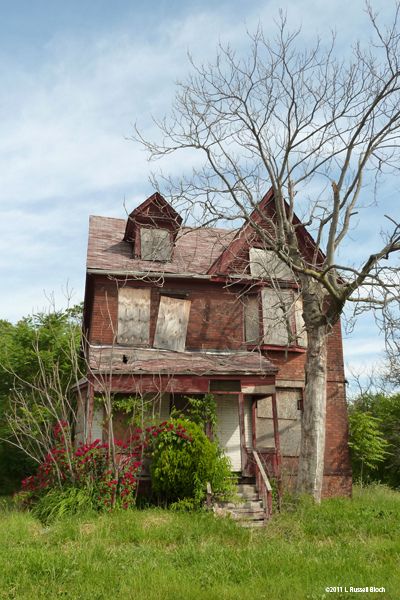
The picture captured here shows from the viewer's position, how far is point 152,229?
733 inches

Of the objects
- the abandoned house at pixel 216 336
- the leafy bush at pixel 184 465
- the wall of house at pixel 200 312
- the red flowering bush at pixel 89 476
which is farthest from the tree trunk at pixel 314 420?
the red flowering bush at pixel 89 476

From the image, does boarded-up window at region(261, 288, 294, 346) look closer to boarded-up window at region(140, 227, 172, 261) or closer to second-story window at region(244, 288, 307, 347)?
second-story window at region(244, 288, 307, 347)

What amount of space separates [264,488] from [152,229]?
32.2 ft

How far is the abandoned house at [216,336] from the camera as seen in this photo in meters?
15.1

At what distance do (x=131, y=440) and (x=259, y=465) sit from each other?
3.30m

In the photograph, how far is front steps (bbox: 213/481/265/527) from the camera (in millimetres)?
11312

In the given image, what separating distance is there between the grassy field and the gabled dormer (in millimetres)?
9631

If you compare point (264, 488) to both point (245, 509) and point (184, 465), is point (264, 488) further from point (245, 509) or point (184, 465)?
point (184, 465)

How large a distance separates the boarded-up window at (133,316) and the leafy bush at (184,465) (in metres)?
4.62

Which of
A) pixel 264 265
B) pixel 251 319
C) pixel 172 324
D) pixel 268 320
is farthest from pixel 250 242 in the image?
pixel 172 324

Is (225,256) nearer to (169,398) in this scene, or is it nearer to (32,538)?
(169,398)

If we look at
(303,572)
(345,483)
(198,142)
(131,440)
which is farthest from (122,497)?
(198,142)

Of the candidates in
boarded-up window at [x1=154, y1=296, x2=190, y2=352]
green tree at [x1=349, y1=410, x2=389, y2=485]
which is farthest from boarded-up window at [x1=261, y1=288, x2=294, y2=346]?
green tree at [x1=349, y1=410, x2=389, y2=485]

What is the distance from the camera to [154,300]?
1744 centimetres
